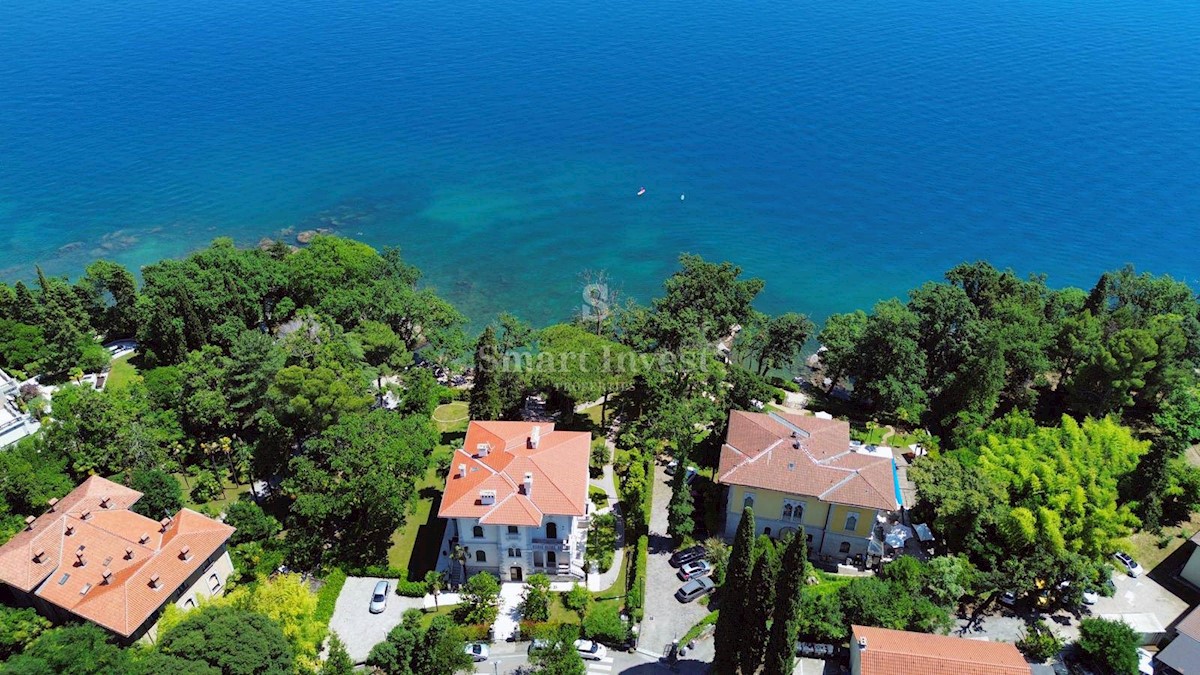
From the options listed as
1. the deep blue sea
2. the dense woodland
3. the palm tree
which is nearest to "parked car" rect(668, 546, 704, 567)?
the dense woodland

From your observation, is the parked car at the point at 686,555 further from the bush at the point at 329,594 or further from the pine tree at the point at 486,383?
the bush at the point at 329,594

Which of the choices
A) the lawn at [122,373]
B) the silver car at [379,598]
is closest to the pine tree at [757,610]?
the silver car at [379,598]

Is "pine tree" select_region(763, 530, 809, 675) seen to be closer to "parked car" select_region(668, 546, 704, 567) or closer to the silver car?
"parked car" select_region(668, 546, 704, 567)

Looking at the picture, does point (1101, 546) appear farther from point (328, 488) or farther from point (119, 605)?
point (119, 605)

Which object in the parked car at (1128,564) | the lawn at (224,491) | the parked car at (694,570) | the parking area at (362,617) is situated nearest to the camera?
the parking area at (362,617)

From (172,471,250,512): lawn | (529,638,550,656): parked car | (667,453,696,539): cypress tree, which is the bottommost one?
(529,638,550,656): parked car

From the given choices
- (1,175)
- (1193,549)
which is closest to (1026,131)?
(1193,549)

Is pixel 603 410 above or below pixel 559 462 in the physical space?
above
